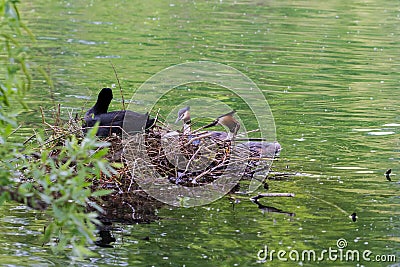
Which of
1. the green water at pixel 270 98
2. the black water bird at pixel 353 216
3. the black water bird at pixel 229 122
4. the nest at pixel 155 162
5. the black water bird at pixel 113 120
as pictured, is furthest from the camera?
the black water bird at pixel 229 122

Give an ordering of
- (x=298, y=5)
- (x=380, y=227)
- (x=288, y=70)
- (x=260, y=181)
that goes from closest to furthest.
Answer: (x=380, y=227) < (x=260, y=181) < (x=288, y=70) < (x=298, y=5)

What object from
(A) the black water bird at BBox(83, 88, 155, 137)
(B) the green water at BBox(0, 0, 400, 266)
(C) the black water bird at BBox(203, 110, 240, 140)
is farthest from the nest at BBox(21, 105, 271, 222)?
(C) the black water bird at BBox(203, 110, 240, 140)

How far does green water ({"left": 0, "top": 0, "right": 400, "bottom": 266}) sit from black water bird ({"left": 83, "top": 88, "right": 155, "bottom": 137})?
1103 mm

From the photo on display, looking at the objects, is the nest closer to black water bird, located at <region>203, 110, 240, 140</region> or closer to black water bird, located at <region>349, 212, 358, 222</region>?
black water bird, located at <region>203, 110, 240, 140</region>

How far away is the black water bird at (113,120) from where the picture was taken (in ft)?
28.6

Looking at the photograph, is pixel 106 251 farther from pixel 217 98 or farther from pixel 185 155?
pixel 217 98

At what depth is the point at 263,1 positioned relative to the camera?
102 ft

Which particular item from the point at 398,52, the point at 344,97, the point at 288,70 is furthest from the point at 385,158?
the point at 398,52

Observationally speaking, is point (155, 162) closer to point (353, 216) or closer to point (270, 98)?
point (353, 216)

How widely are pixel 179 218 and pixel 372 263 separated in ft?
6.65

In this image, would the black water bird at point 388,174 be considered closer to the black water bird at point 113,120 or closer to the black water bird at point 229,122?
the black water bird at point 229,122

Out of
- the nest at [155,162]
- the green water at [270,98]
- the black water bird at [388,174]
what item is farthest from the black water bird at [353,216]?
the black water bird at [388,174]

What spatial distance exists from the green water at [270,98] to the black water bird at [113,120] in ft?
3.62

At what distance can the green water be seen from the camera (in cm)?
721
